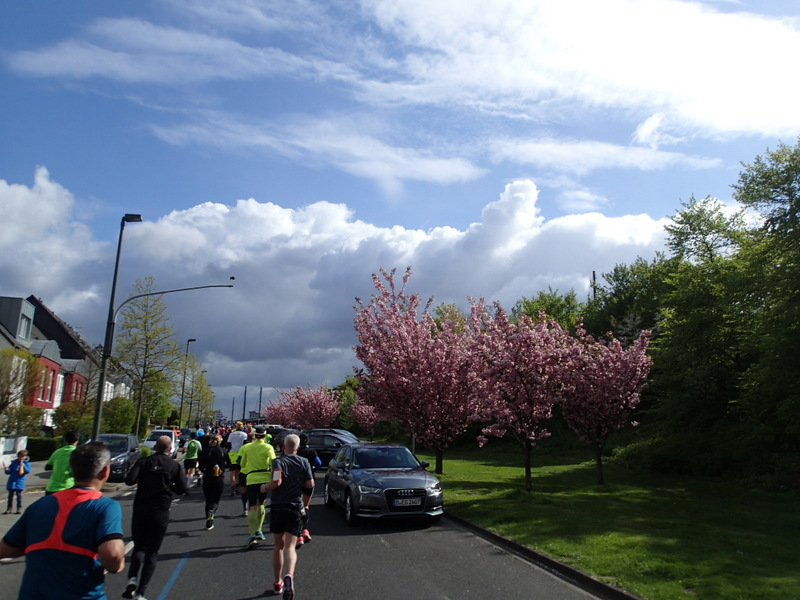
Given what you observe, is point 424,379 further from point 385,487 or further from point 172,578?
point 172,578

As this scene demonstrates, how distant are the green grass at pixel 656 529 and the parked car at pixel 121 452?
448 inches

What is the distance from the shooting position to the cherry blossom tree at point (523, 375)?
1719cm

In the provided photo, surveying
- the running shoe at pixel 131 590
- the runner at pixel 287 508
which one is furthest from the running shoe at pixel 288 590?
the running shoe at pixel 131 590

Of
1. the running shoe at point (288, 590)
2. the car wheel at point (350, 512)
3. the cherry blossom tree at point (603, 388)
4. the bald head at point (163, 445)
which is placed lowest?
the running shoe at point (288, 590)

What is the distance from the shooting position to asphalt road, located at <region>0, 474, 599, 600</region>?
732 centimetres

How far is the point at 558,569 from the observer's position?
865 cm

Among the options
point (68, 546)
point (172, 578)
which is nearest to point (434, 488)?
point (172, 578)

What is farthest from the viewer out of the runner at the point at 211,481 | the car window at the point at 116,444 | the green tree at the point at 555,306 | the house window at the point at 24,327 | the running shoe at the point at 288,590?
the green tree at the point at 555,306

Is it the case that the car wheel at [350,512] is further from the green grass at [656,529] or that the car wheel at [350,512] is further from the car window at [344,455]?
the green grass at [656,529]

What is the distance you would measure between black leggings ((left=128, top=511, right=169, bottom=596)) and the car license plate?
559 cm

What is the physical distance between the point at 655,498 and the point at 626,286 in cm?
4516

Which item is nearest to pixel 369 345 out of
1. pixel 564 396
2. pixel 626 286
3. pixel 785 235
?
pixel 564 396

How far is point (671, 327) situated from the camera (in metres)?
30.7

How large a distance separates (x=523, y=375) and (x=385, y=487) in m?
6.64
